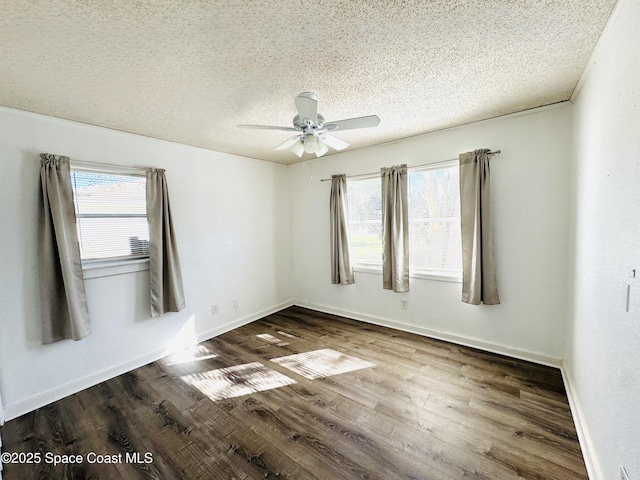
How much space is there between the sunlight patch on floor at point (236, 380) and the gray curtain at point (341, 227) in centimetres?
167

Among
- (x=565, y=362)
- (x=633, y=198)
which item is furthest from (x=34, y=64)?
(x=565, y=362)

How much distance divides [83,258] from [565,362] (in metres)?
4.56

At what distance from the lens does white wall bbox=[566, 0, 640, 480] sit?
1.05m

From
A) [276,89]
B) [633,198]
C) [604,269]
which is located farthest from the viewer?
[276,89]

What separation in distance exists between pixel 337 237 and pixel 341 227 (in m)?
0.16

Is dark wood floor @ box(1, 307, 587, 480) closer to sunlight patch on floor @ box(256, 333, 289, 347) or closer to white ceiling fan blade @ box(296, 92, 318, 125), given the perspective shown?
sunlight patch on floor @ box(256, 333, 289, 347)

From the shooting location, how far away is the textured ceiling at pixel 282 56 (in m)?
1.18

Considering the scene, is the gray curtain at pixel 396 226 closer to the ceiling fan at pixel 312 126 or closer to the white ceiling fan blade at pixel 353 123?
the ceiling fan at pixel 312 126

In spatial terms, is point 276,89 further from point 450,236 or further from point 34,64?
point 450,236

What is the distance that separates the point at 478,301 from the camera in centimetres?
266

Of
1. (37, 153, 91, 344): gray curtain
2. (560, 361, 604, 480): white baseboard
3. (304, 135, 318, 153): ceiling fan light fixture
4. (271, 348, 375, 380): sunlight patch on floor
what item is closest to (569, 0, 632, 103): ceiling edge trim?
(304, 135, 318, 153): ceiling fan light fixture

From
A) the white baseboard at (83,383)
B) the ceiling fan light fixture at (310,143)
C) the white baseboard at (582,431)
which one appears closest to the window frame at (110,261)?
the white baseboard at (83,383)

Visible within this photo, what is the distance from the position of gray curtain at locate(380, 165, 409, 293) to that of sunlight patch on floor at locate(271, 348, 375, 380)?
1.07 meters

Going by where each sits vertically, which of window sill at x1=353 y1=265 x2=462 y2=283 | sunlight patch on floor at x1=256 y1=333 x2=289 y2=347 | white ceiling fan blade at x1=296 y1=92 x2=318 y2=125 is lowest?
sunlight patch on floor at x1=256 y1=333 x2=289 y2=347
